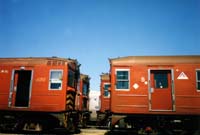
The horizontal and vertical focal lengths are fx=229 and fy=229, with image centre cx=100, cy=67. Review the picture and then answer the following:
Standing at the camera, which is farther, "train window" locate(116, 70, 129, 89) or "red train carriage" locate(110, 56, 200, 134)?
"train window" locate(116, 70, 129, 89)

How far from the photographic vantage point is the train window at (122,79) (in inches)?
456

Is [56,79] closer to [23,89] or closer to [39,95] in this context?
[39,95]

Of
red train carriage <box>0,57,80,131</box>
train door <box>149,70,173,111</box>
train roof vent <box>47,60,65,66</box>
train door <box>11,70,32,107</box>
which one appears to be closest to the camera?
train door <box>149,70,173,111</box>

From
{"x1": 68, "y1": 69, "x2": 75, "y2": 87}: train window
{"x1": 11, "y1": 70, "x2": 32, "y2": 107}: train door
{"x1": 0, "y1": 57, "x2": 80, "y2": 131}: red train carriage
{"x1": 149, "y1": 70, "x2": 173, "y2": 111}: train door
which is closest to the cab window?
{"x1": 149, "y1": 70, "x2": 173, "y2": 111}: train door

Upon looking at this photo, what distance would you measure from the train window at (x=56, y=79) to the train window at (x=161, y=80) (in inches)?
199

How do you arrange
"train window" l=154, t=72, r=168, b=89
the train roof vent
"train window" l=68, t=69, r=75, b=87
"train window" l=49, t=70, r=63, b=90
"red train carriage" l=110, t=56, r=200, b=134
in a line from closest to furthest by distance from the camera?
"red train carriage" l=110, t=56, r=200, b=134 < "train window" l=154, t=72, r=168, b=89 < "train window" l=49, t=70, r=63, b=90 < the train roof vent < "train window" l=68, t=69, r=75, b=87

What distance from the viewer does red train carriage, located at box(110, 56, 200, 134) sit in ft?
36.3

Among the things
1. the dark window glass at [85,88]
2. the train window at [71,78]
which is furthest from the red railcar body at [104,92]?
the train window at [71,78]

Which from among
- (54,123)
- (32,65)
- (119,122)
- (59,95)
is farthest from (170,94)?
(32,65)

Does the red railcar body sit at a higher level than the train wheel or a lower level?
higher

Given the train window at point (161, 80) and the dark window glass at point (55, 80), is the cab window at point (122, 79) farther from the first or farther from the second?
the dark window glass at point (55, 80)

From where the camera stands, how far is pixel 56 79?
12539 millimetres

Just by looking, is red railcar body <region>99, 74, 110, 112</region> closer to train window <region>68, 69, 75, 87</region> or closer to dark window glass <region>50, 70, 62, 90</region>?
train window <region>68, 69, 75, 87</region>

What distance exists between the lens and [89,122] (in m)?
21.1
